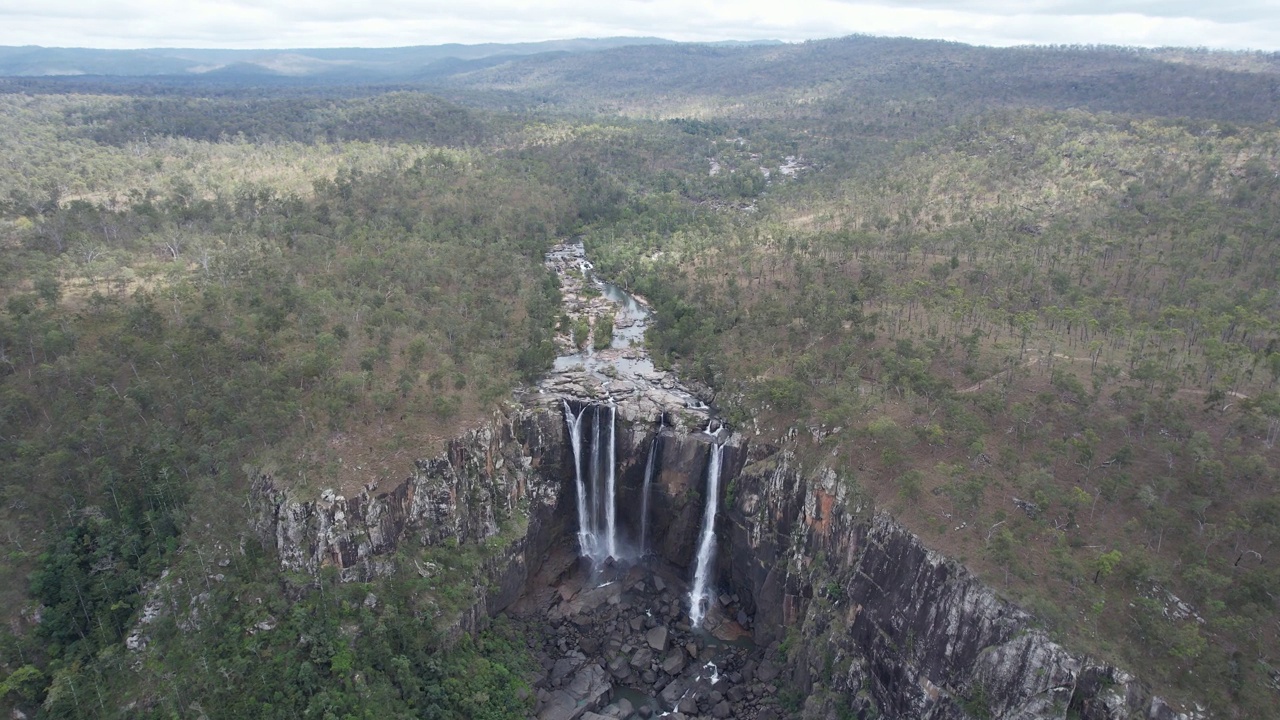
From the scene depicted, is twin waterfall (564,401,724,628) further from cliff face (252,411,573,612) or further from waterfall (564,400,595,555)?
cliff face (252,411,573,612)

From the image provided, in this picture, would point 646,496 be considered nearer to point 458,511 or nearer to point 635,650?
point 635,650

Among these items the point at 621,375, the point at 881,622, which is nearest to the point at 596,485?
the point at 621,375

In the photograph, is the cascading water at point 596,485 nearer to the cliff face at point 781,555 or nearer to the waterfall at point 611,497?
the waterfall at point 611,497

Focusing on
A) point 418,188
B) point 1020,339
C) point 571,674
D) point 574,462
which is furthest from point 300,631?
point 418,188

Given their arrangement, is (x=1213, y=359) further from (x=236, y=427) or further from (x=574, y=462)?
(x=236, y=427)

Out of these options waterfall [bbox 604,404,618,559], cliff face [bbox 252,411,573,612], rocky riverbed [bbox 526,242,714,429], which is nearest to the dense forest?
cliff face [bbox 252,411,573,612]
